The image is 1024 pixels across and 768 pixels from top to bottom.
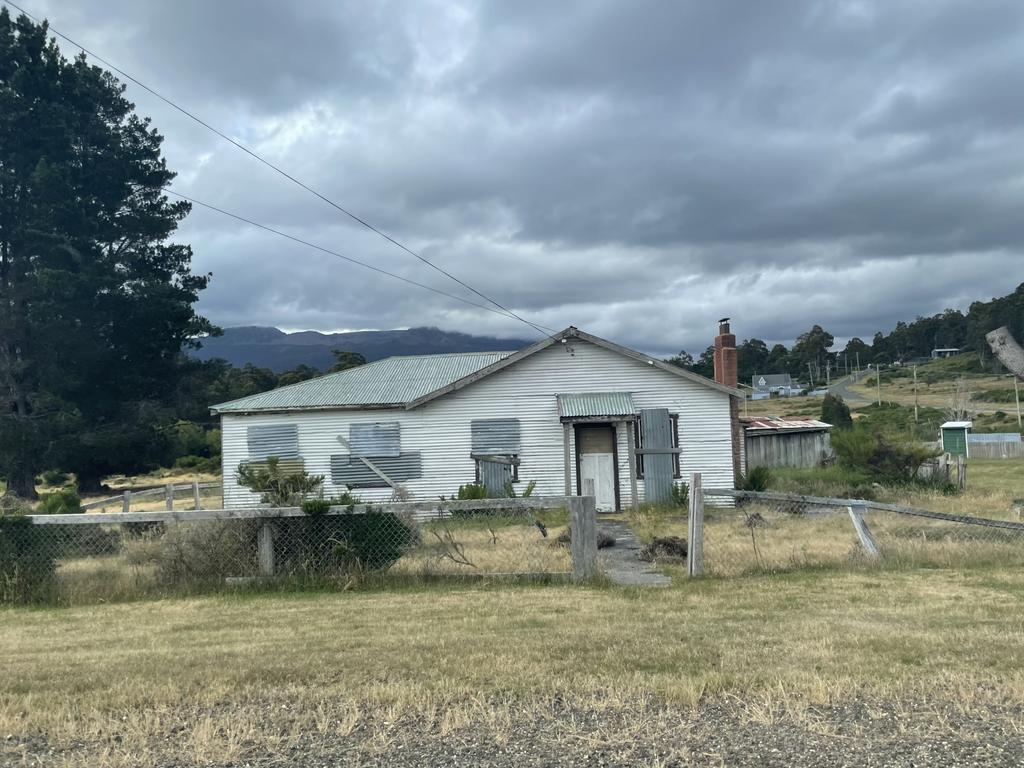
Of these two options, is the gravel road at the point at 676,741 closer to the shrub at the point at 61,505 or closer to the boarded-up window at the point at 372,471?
the shrub at the point at 61,505

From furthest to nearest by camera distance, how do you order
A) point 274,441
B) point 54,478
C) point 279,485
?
1. point 54,478
2. point 274,441
3. point 279,485

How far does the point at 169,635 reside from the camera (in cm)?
669

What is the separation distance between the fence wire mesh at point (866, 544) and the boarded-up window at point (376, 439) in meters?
9.53

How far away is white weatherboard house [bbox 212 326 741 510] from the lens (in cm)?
1972

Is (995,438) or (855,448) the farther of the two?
(995,438)

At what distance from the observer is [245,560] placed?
8.77 meters

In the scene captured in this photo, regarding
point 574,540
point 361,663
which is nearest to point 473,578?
point 574,540

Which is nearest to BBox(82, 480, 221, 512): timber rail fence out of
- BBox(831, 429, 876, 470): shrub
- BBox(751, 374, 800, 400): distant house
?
BBox(831, 429, 876, 470): shrub

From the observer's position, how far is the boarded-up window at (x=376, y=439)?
20.5m

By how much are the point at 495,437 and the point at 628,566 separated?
34.2ft

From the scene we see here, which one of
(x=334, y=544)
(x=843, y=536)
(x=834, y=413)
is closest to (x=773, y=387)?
(x=834, y=413)

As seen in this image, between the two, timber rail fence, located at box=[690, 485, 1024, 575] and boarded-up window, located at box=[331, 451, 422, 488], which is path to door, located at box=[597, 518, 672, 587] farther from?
boarded-up window, located at box=[331, 451, 422, 488]

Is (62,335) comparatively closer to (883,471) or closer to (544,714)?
(883,471)

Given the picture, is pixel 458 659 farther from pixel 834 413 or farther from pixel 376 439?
pixel 834 413
